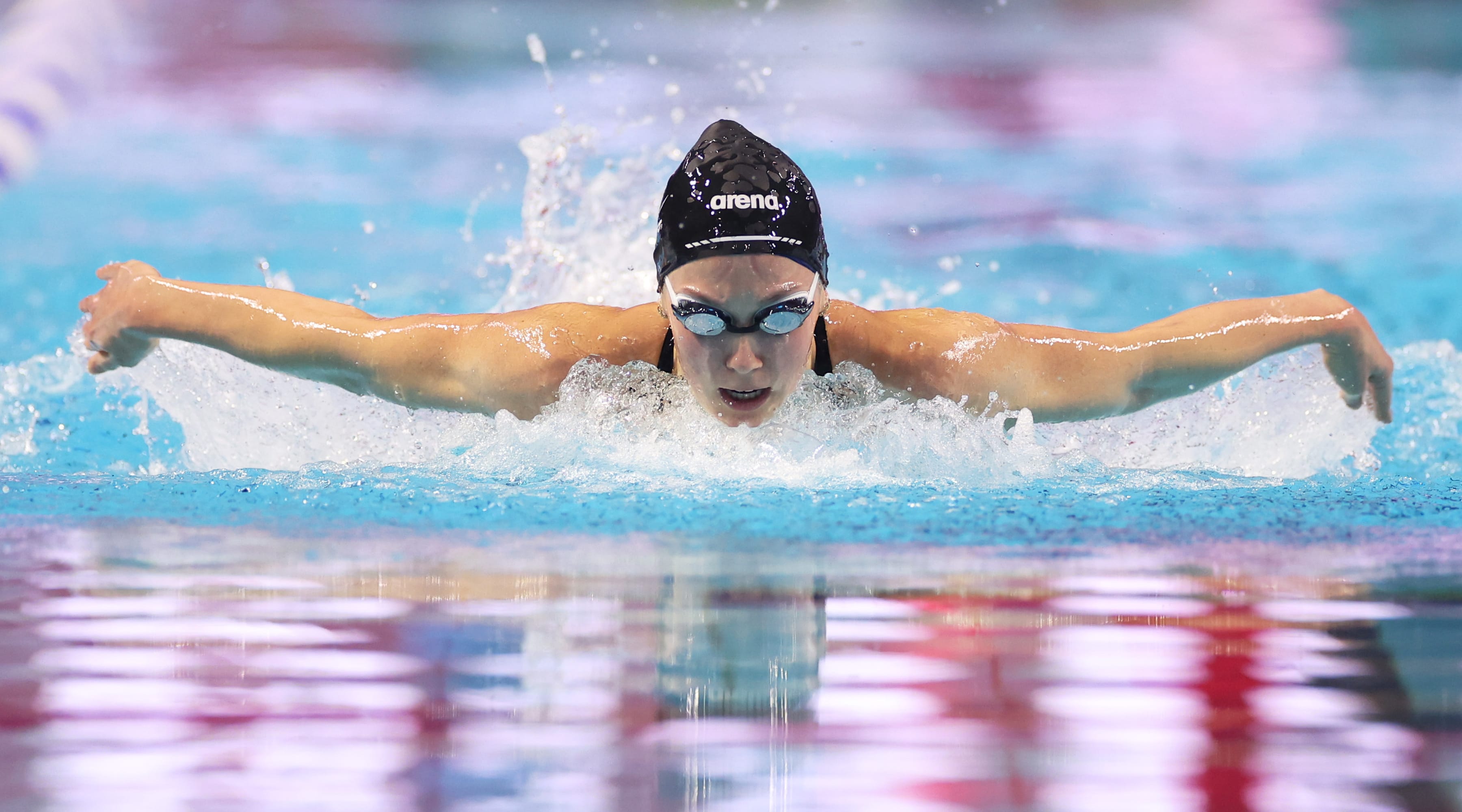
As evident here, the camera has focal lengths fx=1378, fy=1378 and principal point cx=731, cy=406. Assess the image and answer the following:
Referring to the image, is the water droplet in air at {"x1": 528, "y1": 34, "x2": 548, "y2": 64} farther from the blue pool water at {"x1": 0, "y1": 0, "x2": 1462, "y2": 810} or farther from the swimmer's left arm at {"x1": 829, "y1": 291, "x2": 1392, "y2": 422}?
the swimmer's left arm at {"x1": 829, "y1": 291, "x2": 1392, "y2": 422}

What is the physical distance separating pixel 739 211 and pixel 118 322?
61.2 inches

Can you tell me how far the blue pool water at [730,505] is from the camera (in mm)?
1302

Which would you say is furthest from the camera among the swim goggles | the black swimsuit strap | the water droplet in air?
the water droplet in air

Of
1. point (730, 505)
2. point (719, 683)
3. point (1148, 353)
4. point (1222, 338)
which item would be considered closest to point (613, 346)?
point (730, 505)

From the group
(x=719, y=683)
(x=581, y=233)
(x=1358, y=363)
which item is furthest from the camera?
(x=581, y=233)

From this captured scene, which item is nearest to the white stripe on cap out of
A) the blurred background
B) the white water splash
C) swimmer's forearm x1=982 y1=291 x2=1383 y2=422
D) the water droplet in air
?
swimmer's forearm x1=982 y1=291 x2=1383 y2=422

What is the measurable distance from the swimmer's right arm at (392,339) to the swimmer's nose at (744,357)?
39 centimetres

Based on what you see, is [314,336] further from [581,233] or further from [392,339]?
[581,233]

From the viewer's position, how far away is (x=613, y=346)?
315 centimetres

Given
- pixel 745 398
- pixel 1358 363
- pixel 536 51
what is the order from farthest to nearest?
pixel 536 51 → pixel 1358 363 → pixel 745 398

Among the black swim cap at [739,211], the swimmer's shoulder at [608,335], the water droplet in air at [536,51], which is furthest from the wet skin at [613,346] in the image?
the water droplet in air at [536,51]

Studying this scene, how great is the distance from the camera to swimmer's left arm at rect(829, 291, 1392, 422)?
10.3 ft

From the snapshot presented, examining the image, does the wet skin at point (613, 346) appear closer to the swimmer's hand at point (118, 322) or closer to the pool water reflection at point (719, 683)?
the swimmer's hand at point (118, 322)

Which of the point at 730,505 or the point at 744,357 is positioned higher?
the point at 744,357
